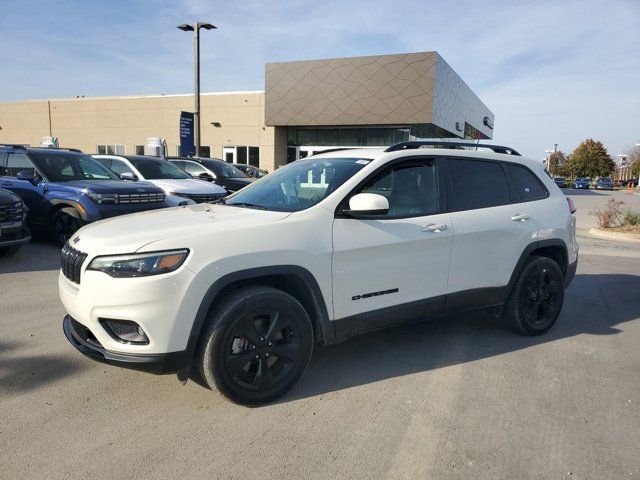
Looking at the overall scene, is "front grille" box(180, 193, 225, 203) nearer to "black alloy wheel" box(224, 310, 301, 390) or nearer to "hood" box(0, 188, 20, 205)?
"hood" box(0, 188, 20, 205)

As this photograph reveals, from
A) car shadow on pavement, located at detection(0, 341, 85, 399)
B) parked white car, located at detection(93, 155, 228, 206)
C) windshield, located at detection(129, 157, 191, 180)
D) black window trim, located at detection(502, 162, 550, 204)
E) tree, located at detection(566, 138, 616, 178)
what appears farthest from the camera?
tree, located at detection(566, 138, 616, 178)

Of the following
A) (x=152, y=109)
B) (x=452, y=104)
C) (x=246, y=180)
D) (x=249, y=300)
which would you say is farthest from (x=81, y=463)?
(x=152, y=109)

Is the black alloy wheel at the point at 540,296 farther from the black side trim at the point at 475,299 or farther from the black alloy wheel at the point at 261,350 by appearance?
the black alloy wheel at the point at 261,350

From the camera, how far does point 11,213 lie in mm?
6680

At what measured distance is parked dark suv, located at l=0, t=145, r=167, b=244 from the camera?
763cm

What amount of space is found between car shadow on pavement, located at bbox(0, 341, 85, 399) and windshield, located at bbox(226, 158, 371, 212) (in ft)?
5.99

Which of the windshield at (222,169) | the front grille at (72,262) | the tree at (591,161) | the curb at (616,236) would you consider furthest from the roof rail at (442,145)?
the tree at (591,161)

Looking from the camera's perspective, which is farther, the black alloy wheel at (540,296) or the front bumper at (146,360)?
the black alloy wheel at (540,296)

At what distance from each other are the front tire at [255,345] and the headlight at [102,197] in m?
5.50

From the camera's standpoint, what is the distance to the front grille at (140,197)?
7.80 metres

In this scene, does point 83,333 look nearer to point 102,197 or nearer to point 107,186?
point 102,197

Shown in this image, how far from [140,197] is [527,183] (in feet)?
19.8

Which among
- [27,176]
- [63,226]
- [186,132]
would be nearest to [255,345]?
[63,226]

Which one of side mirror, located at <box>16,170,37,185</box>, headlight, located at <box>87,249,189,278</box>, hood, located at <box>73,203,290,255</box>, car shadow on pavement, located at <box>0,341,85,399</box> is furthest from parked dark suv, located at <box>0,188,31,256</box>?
headlight, located at <box>87,249,189,278</box>
